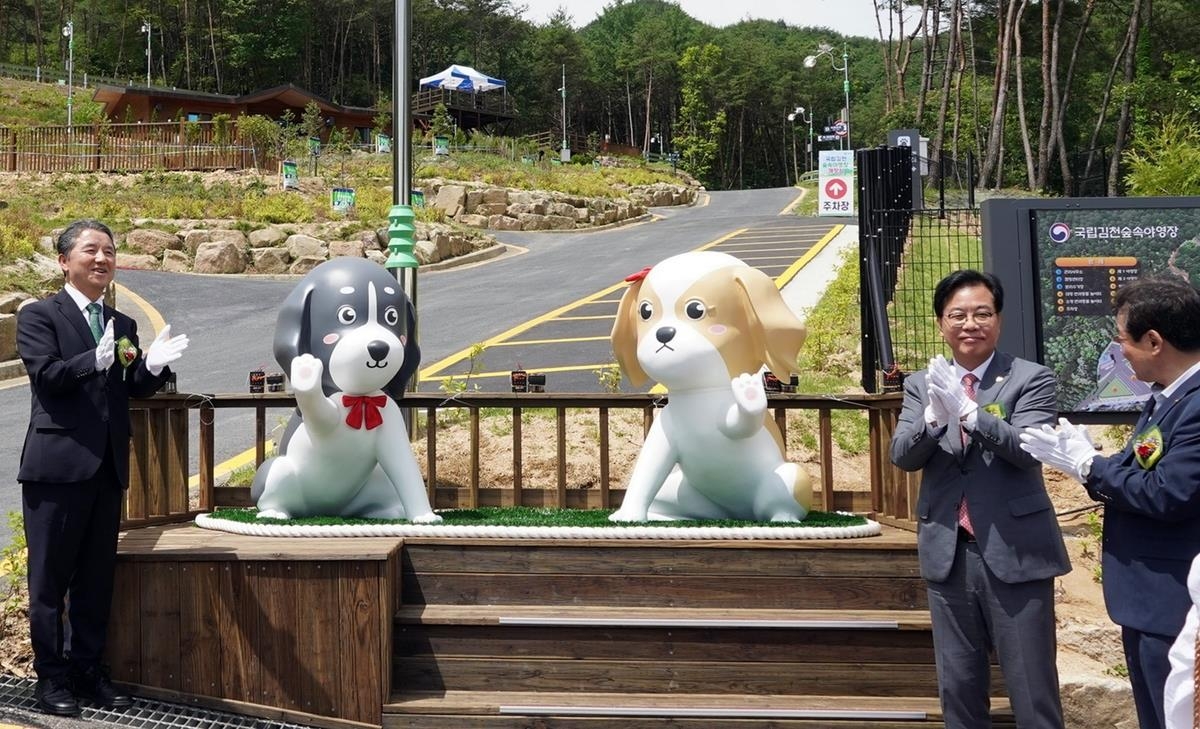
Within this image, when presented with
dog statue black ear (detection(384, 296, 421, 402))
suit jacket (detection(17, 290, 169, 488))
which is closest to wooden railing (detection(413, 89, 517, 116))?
dog statue black ear (detection(384, 296, 421, 402))

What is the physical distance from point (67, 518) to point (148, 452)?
4.69ft

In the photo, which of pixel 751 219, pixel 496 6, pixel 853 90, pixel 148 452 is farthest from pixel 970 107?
pixel 148 452

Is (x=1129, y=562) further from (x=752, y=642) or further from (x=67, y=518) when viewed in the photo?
(x=67, y=518)

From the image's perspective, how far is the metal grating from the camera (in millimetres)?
4164

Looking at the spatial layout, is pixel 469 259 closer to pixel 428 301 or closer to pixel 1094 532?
pixel 428 301

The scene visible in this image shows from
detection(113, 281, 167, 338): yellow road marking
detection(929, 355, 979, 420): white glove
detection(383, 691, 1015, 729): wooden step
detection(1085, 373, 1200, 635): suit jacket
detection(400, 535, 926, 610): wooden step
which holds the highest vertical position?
detection(113, 281, 167, 338): yellow road marking

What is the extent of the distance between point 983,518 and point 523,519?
2607mm

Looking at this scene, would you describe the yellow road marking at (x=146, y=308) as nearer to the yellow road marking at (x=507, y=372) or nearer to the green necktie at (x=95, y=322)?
Answer: the yellow road marking at (x=507, y=372)

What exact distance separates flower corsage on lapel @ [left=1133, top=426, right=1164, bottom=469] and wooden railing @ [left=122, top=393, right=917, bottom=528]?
2.29 m

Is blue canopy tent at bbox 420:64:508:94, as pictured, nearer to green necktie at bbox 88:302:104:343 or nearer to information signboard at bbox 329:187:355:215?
information signboard at bbox 329:187:355:215

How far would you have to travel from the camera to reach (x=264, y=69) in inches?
2429

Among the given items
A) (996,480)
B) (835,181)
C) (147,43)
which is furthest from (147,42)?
(996,480)

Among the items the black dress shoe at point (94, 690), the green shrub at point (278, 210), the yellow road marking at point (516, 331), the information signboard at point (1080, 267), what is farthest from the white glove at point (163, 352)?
the green shrub at point (278, 210)

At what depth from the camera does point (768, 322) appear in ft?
17.5
